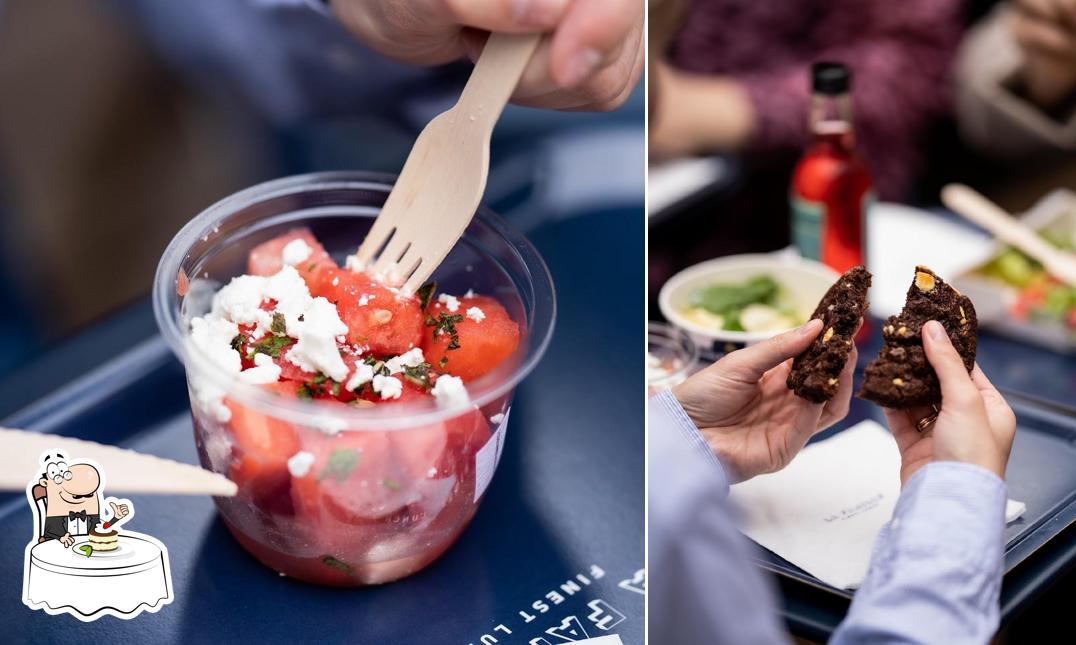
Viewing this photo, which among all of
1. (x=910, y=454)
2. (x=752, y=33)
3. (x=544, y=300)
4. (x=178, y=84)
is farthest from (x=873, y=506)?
(x=752, y=33)

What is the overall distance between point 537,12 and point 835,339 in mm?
327

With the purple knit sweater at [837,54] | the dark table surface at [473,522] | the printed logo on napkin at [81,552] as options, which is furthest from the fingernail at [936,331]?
the purple knit sweater at [837,54]

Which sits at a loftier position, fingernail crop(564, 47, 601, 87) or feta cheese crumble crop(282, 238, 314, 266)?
fingernail crop(564, 47, 601, 87)

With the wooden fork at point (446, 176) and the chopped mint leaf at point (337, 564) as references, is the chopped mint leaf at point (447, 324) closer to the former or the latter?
the wooden fork at point (446, 176)

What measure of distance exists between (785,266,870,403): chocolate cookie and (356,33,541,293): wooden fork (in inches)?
11.1

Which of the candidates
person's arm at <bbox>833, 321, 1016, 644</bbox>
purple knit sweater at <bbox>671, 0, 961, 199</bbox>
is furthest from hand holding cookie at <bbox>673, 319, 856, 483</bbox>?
purple knit sweater at <bbox>671, 0, 961, 199</bbox>

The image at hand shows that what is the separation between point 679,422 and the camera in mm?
797

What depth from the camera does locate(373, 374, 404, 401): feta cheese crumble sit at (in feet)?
2.11

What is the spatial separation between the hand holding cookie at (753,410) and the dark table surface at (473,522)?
2.5 inches

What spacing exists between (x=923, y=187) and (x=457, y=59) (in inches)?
46.3

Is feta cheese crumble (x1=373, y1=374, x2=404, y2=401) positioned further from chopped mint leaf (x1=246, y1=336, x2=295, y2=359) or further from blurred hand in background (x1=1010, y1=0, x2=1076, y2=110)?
blurred hand in background (x1=1010, y1=0, x2=1076, y2=110)

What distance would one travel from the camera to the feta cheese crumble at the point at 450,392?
0.62 metres

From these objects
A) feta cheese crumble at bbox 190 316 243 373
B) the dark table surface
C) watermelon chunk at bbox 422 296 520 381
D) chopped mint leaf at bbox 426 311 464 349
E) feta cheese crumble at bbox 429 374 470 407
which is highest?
feta cheese crumble at bbox 190 316 243 373

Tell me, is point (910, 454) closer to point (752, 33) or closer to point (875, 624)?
point (875, 624)
